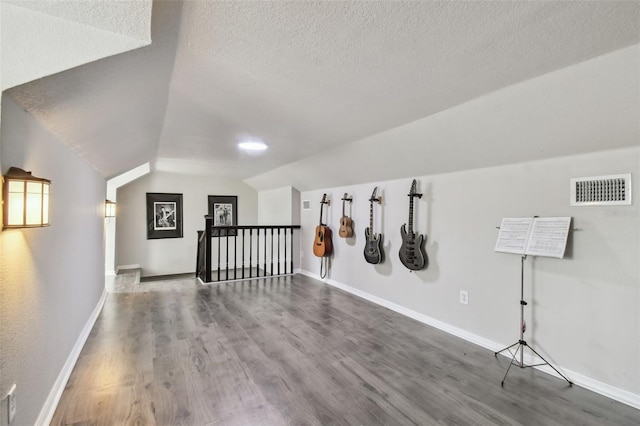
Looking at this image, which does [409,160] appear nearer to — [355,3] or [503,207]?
[503,207]

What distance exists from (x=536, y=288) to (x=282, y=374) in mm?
2165

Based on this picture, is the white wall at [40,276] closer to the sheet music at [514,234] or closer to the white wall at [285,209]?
the sheet music at [514,234]

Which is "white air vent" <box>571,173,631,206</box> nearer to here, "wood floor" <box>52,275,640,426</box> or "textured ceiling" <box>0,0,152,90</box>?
"wood floor" <box>52,275,640,426</box>

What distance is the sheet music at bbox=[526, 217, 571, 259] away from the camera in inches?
87.7

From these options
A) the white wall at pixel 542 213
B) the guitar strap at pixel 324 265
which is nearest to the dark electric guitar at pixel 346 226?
the guitar strap at pixel 324 265

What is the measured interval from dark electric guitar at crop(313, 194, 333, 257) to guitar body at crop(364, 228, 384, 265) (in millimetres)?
1016

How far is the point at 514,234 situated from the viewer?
2494 mm

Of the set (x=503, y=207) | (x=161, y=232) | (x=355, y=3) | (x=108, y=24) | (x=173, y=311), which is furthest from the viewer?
(x=161, y=232)

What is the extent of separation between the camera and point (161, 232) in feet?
21.6

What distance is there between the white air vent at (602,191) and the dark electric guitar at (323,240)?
3.44 metres

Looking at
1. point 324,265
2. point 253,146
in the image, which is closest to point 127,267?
point 324,265

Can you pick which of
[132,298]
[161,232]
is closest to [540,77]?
[132,298]

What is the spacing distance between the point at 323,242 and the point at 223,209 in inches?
126

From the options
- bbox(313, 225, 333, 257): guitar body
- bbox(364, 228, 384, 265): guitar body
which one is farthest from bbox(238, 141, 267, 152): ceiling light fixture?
bbox(313, 225, 333, 257): guitar body
